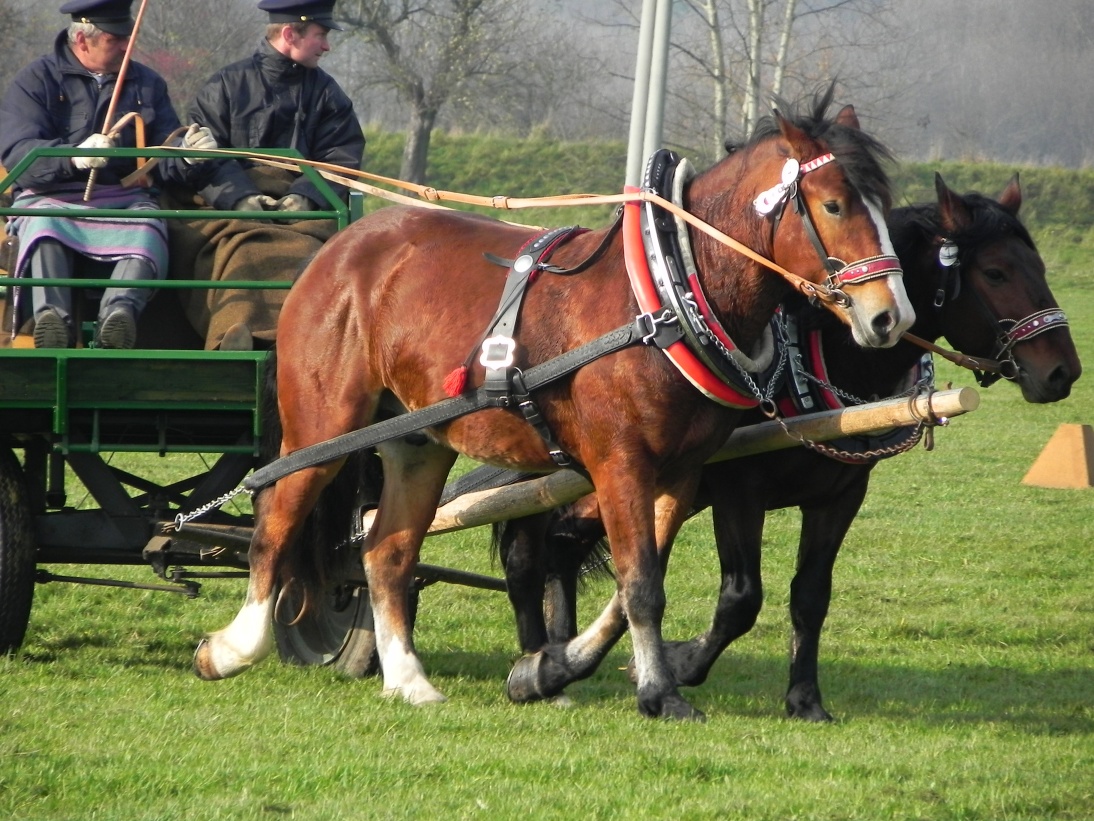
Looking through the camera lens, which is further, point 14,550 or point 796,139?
point 14,550

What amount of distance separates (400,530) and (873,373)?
1.82 m

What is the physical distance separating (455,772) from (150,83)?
12.1 ft

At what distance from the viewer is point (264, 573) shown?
5664 millimetres

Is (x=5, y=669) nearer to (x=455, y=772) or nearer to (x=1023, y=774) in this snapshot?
(x=455, y=772)

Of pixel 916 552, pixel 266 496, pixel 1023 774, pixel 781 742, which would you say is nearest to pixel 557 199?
pixel 266 496

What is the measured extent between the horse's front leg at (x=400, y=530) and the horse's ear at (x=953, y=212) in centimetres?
198

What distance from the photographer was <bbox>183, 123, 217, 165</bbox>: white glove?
245 inches

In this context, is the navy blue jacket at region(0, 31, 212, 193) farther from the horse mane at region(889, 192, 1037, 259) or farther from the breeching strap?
the horse mane at region(889, 192, 1037, 259)

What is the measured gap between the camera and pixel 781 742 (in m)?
4.82

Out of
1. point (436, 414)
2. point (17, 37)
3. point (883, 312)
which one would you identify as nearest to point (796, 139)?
point (883, 312)

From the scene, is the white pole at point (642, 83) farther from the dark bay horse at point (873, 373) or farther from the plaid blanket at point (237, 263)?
the dark bay horse at point (873, 373)

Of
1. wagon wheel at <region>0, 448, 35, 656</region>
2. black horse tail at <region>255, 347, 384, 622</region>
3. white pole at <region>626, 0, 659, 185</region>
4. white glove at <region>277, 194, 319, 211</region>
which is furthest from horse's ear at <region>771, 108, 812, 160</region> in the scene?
white pole at <region>626, 0, 659, 185</region>

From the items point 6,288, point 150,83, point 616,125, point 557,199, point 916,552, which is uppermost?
point 616,125

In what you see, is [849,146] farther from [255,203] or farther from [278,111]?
[278,111]
